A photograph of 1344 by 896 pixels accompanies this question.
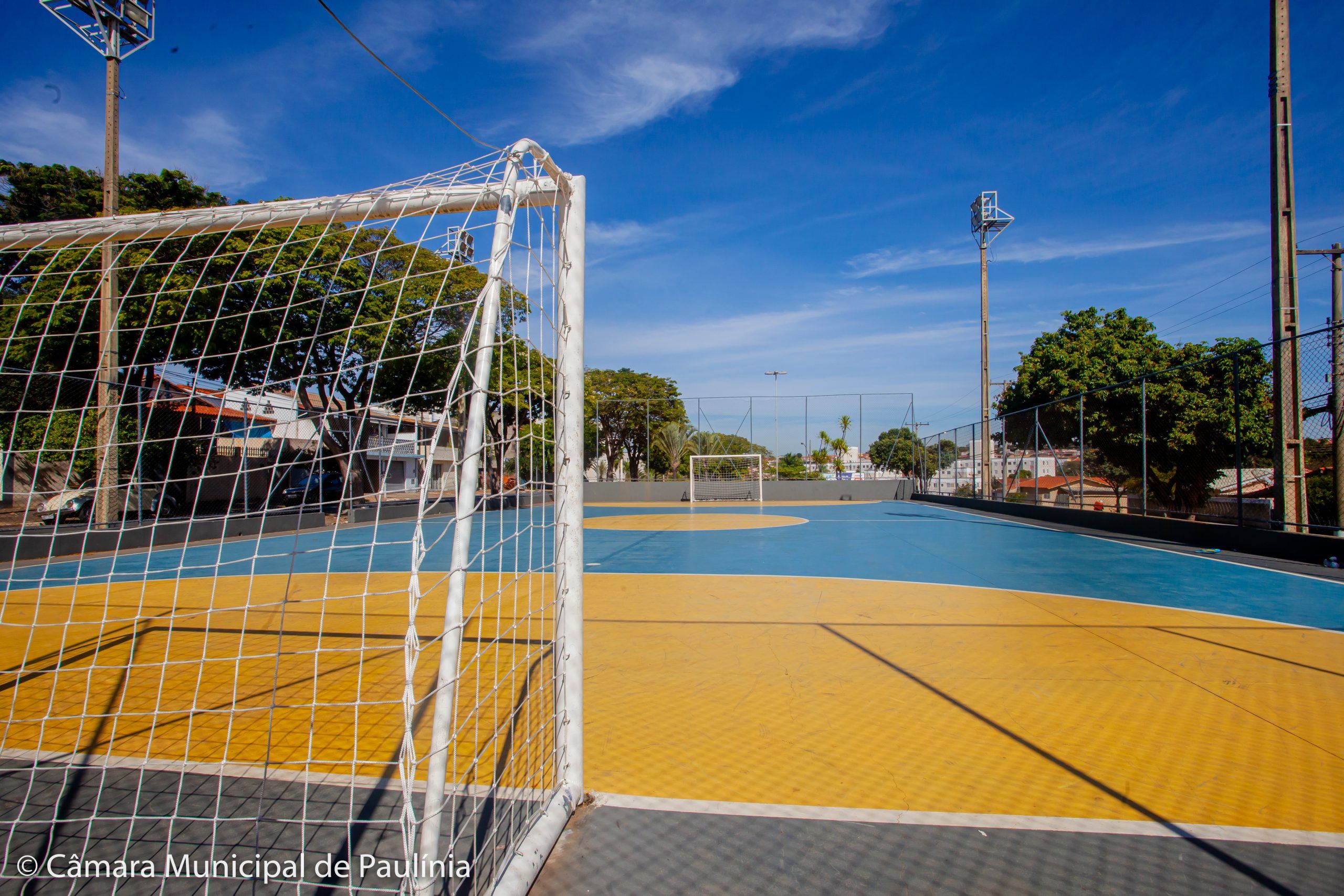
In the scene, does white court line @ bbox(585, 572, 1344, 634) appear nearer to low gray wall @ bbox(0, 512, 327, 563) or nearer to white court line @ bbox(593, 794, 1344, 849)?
white court line @ bbox(593, 794, 1344, 849)

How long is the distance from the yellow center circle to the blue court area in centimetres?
61

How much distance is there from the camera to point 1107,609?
5.69 metres

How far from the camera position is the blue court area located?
611cm

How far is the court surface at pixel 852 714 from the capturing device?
2127 millimetres

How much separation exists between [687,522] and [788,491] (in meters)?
11.8

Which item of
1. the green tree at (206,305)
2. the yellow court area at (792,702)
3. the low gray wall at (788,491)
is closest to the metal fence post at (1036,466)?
the low gray wall at (788,491)

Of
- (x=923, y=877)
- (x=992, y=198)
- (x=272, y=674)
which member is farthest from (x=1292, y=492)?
(x=992, y=198)

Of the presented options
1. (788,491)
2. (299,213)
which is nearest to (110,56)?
(299,213)

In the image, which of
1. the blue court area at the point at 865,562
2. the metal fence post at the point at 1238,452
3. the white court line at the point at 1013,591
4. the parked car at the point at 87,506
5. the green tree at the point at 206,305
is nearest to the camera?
the white court line at the point at 1013,591

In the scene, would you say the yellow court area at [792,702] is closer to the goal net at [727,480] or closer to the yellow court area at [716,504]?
the yellow court area at [716,504]

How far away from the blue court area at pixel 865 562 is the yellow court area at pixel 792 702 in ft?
2.22

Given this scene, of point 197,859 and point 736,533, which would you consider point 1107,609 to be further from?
point 736,533

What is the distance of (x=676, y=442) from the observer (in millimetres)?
33438

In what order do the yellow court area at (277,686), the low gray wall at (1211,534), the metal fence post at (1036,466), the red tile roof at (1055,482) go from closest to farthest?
the yellow court area at (277,686) < the low gray wall at (1211,534) < the red tile roof at (1055,482) < the metal fence post at (1036,466)
